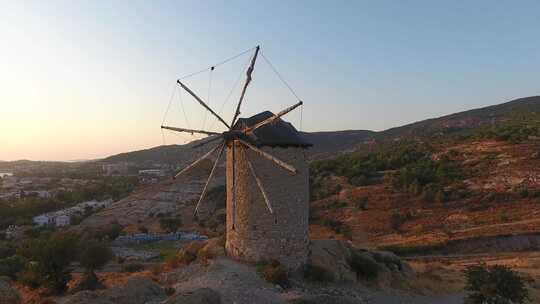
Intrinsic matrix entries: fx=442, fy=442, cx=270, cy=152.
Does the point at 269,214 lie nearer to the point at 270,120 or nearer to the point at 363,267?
the point at 270,120

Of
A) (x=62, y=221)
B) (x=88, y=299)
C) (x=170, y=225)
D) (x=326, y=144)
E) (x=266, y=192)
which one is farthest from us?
(x=326, y=144)

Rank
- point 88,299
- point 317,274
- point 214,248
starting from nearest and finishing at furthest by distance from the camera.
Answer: point 88,299, point 317,274, point 214,248

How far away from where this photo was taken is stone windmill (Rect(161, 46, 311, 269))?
13852mm

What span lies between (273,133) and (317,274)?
4760 mm

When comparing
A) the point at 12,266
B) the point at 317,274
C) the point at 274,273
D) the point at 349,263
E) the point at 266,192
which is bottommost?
the point at 12,266

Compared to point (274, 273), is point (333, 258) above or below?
below

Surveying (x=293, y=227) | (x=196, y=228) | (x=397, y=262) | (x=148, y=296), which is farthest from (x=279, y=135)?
(x=196, y=228)

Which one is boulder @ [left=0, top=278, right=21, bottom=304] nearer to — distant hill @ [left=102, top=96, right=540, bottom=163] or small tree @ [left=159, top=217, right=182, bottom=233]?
small tree @ [left=159, top=217, right=182, bottom=233]

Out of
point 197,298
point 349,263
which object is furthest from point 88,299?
point 349,263

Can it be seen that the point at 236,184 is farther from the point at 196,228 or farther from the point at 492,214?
the point at 196,228

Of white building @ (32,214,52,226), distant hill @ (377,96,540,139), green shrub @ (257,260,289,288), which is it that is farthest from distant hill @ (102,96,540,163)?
green shrub @ (257,260,289,288)

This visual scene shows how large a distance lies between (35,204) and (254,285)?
179 feet

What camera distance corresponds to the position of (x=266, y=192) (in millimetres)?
13789

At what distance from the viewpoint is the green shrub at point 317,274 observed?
14.2m
